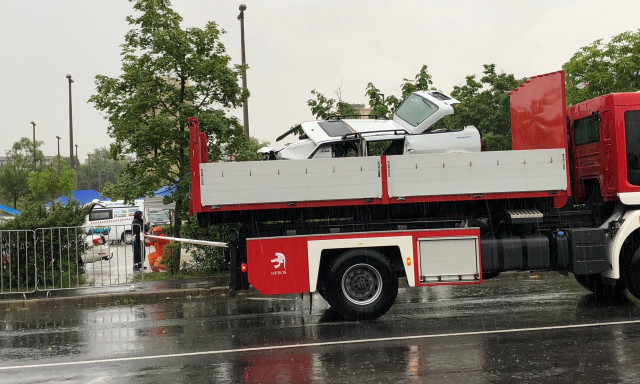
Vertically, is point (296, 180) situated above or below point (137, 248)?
above

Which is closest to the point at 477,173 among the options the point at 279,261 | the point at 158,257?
the point at 279,261

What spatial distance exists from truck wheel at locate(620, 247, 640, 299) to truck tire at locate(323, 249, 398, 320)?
3310 mm

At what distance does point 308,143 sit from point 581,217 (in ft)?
14.1

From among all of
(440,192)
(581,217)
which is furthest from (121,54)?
(581,217)

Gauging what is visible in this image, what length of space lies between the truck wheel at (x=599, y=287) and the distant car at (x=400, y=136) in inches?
116

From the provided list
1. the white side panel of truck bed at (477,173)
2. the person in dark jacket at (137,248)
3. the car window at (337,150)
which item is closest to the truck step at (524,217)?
the white side panel of truck bed at (477,173)

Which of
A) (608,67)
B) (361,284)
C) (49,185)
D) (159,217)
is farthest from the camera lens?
(49,185)

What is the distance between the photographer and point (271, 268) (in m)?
8.84

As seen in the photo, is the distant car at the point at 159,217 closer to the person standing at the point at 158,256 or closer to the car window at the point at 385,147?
the person standing at the point at 158,256

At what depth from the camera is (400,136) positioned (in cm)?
999

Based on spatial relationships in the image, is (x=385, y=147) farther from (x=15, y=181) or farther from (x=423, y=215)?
(x=15, y=181)

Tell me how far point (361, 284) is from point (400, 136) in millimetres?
2489

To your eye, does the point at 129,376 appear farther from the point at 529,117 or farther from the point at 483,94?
the point at 483,94

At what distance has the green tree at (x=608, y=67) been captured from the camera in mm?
19172
